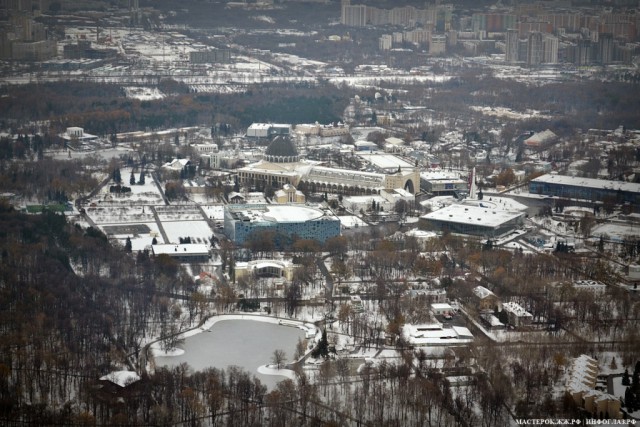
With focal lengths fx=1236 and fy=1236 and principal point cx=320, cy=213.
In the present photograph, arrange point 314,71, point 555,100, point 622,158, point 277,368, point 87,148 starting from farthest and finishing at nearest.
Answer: point 314,71
point 555,100
point 87,148
point 622,158
point 277,368

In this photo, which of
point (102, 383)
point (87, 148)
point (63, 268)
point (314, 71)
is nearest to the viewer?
point (102, 383)

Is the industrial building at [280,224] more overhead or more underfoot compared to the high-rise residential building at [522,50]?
more underfoot

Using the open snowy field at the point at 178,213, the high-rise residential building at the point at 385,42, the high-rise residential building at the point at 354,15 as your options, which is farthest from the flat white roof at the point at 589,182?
the high-rise residential building at the point at 354,15

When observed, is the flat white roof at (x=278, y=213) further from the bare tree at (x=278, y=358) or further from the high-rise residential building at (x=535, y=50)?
the high-rise residential building at (x=535, y=50)

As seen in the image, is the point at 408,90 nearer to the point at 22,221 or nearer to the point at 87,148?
the point at 87,148

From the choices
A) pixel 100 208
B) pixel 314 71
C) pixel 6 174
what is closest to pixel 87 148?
pixel 6 174
